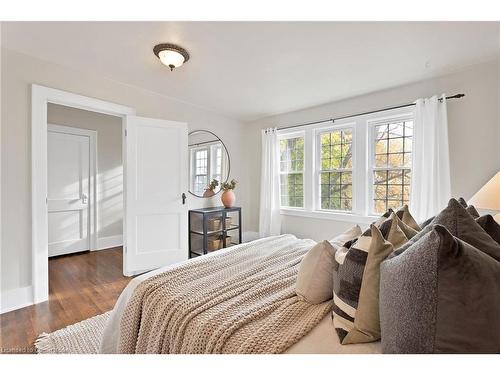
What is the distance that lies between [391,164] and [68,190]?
4948 millimetres

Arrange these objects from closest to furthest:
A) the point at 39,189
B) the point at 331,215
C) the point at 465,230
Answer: the point at 465,230
the point at 39,189
the point at 331,215

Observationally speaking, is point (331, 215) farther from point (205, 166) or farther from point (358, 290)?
point (358, 290)

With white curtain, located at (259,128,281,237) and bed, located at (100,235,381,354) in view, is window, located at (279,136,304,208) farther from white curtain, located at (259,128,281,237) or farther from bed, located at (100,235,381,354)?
bed, located at (100,235,381,354)

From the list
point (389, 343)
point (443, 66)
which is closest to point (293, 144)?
point (443, 66)

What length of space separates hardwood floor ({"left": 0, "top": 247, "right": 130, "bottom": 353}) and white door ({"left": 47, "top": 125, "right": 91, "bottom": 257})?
0.38 metres

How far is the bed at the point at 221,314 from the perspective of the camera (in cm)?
94

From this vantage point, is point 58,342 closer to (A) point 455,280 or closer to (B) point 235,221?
(A) point 455,280

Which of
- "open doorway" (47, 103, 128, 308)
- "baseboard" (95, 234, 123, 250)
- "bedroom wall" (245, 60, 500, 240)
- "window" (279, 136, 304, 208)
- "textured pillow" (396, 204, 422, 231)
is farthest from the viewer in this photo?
"baseboard" (95, 234, 123, 250)

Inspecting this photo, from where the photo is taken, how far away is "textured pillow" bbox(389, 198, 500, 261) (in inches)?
31.6

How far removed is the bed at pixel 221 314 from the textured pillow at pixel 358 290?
0.14 feet

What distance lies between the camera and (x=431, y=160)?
8.66 feet

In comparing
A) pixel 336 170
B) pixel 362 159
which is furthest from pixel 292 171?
pixel 362 159

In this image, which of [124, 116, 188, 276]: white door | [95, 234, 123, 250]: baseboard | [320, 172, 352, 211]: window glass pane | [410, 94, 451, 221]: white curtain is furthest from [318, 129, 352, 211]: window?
[95, 234, 123, 250]: baseboard

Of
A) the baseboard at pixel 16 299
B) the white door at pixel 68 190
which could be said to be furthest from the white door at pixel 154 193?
the white door at pixel 68 190
